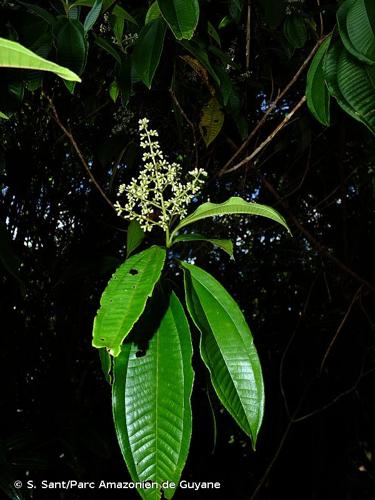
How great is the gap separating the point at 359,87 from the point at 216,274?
1.65 m

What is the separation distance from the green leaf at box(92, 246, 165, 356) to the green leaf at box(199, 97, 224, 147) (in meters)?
0.79

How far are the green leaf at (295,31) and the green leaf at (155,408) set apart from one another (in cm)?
76

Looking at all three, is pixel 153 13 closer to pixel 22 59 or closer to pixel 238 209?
pixel 238 209

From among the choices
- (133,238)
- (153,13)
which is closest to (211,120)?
(153,13)

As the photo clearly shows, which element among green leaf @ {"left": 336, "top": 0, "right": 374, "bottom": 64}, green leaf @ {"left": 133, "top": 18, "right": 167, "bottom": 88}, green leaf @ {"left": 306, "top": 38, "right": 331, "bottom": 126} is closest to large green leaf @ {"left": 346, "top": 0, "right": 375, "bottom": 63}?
green leaf @ {"left": 336, "top": 0, "right": 374, "bottom": 64}

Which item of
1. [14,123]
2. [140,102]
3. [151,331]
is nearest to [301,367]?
→ [140,102]

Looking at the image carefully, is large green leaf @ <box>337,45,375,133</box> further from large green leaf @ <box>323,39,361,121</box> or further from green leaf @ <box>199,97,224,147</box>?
green leaf @ <box>199,97,224,147</box>

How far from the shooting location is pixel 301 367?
2.31 metres

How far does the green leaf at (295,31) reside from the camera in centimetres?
109

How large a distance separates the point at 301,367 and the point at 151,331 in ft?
5.90

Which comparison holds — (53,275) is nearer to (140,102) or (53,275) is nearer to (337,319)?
(140,102)

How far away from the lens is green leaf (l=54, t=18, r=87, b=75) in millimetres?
778

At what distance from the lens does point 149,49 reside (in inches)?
33.7

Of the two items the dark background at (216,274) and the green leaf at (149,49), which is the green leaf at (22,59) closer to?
the green leaf at (149,49)
